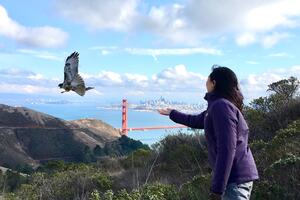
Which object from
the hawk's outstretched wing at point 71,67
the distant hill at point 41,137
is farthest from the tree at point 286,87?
the distant hill at point 41,137

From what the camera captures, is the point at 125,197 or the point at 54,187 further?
the point at 54,187

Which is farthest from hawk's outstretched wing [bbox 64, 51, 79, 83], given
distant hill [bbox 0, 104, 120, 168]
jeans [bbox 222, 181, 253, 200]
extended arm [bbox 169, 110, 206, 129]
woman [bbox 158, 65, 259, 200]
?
distant hill [bbox 0, 104, 120, 168]

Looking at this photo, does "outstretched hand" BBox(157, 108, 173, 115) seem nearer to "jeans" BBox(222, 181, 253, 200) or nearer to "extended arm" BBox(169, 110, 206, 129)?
"extended arm" BBox(169, 110, 206, 129)

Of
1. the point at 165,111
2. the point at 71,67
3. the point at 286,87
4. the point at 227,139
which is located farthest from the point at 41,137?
the point at 227,139

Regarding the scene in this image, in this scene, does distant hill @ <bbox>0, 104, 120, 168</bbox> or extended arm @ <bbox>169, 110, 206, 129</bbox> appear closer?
extended arm @ <bbox>169, 110, 206, 129</bbox>

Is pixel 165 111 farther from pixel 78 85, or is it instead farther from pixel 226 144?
pixel 78 85

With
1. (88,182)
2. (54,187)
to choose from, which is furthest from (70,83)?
(88,182)

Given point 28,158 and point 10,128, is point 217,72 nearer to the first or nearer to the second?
point 28,158
